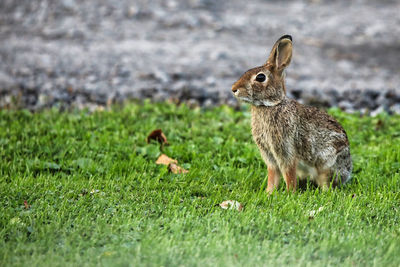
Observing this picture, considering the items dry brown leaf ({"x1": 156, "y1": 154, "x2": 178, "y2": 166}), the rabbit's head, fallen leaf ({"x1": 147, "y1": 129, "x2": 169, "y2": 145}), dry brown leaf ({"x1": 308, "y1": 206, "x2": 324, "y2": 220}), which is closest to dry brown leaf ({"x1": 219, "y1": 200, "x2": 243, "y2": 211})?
dry brown leaf ({"x1": 308, "y1": 206, "x2": 324, "y2": 220})

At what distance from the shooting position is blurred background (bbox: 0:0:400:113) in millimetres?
9023

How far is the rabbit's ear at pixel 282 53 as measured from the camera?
4.98 m

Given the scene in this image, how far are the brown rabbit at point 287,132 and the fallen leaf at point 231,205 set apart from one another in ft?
1.97

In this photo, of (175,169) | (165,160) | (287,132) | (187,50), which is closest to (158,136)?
(165,160)

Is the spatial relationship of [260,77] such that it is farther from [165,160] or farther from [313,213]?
[165,160]

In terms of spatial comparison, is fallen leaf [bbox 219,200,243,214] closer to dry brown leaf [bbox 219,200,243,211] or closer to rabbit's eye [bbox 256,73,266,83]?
dry brown leaf [bbox 219,200,243,211]

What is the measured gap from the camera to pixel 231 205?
15.4 ft

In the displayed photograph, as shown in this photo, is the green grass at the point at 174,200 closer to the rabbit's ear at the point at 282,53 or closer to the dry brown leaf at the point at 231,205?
the dry brown leaf at the point at 231,205

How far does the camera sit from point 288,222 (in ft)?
14.1

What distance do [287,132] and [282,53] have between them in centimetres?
74

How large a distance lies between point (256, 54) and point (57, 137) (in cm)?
561

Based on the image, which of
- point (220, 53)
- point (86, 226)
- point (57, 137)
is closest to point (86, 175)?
point (57, 137)

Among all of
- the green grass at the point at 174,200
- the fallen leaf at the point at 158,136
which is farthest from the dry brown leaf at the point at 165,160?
the fallen leaf at the point at 158,136

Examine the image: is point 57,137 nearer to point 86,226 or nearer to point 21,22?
point 86,226
